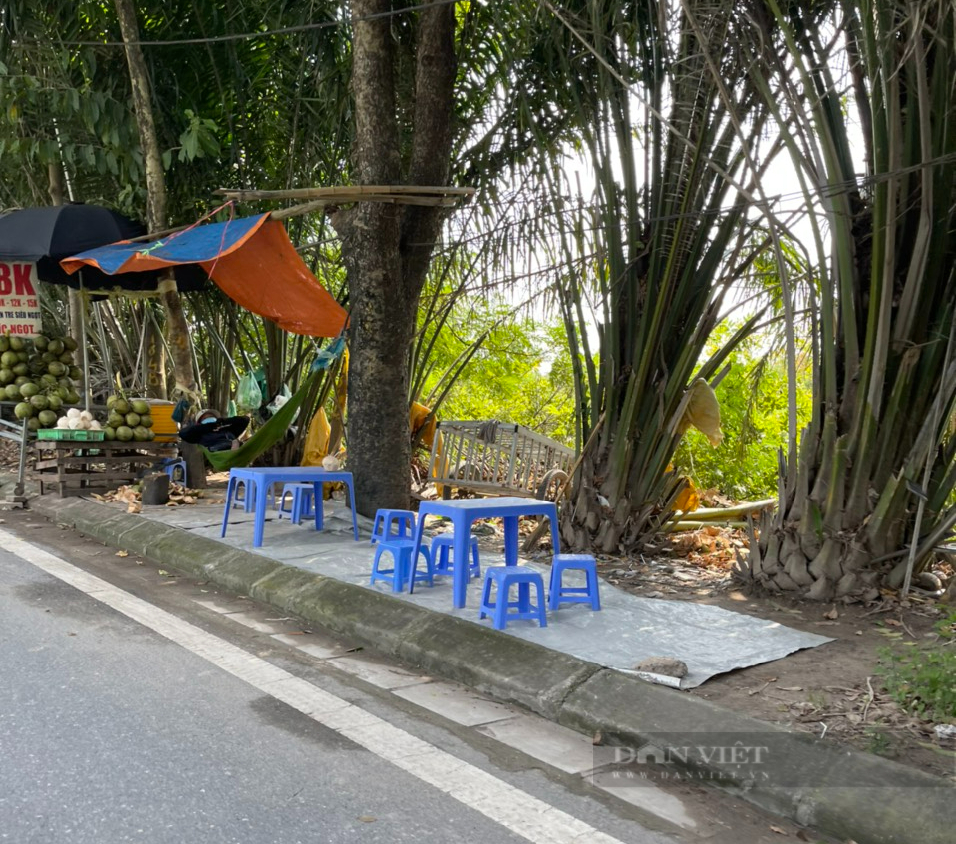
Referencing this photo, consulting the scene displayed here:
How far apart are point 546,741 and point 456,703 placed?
21.3 inches

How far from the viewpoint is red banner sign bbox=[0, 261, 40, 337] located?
1019cm

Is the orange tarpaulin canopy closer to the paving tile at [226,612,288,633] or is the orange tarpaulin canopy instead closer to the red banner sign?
the red banner sign

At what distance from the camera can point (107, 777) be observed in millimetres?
3154

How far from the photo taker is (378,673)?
449cm

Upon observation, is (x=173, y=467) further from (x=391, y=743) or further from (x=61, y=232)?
(x=391, y=743)

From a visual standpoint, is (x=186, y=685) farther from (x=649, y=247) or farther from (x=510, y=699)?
(x=649, y=247)

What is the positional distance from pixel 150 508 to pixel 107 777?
5856 millimetres

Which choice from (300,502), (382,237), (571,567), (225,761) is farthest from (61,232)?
(225,761)

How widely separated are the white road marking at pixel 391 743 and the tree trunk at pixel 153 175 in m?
5.23

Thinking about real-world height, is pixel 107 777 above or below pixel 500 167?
below

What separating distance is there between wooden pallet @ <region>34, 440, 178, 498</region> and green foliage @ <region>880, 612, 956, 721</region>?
7857mm

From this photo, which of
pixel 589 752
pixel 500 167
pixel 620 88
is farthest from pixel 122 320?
pixel 589 752

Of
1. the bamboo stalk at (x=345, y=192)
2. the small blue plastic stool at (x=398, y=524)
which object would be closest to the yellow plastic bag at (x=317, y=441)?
the small blue plastic stool at (x=398, y=524)

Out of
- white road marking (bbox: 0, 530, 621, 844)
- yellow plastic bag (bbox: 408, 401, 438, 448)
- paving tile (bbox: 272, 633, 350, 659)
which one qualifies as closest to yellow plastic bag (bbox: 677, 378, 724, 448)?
paving tile (bbox: 272, 633, 350, 659)
